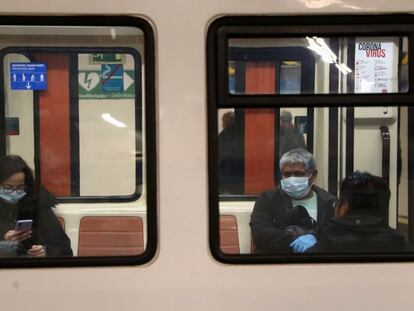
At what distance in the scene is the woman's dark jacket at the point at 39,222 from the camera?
7.82ft

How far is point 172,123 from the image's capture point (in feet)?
7.45

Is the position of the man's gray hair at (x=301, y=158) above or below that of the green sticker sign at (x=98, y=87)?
below

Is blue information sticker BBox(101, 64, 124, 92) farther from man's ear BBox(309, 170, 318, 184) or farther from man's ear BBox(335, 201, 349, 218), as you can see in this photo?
man's ear BBox(335, 201, 349, 218)

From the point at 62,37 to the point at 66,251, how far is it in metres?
0.88

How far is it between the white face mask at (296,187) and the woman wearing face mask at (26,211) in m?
0.94

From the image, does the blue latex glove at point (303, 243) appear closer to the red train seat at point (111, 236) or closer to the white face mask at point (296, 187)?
the white face mask at point (296, 187)

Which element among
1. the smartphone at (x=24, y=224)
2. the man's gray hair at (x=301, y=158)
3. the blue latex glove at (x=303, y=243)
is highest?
the man's gray hair at (x=301, y=158)

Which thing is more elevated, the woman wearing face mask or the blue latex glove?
the woman wearing face mask

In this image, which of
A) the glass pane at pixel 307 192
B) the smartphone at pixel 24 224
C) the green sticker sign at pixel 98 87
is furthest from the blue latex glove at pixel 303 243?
the smartphone at pixel 24 224

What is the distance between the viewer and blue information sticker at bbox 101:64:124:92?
243 centimetres

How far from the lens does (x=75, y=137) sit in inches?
95.0

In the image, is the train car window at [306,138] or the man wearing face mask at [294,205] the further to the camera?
the man wearing face mask at [294,205]

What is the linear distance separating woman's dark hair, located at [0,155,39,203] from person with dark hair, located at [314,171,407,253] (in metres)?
1.21

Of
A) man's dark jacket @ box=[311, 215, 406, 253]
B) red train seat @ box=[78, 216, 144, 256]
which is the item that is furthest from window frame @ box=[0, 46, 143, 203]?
man's dark jacket @ box=[311, 215, 406, 253]
